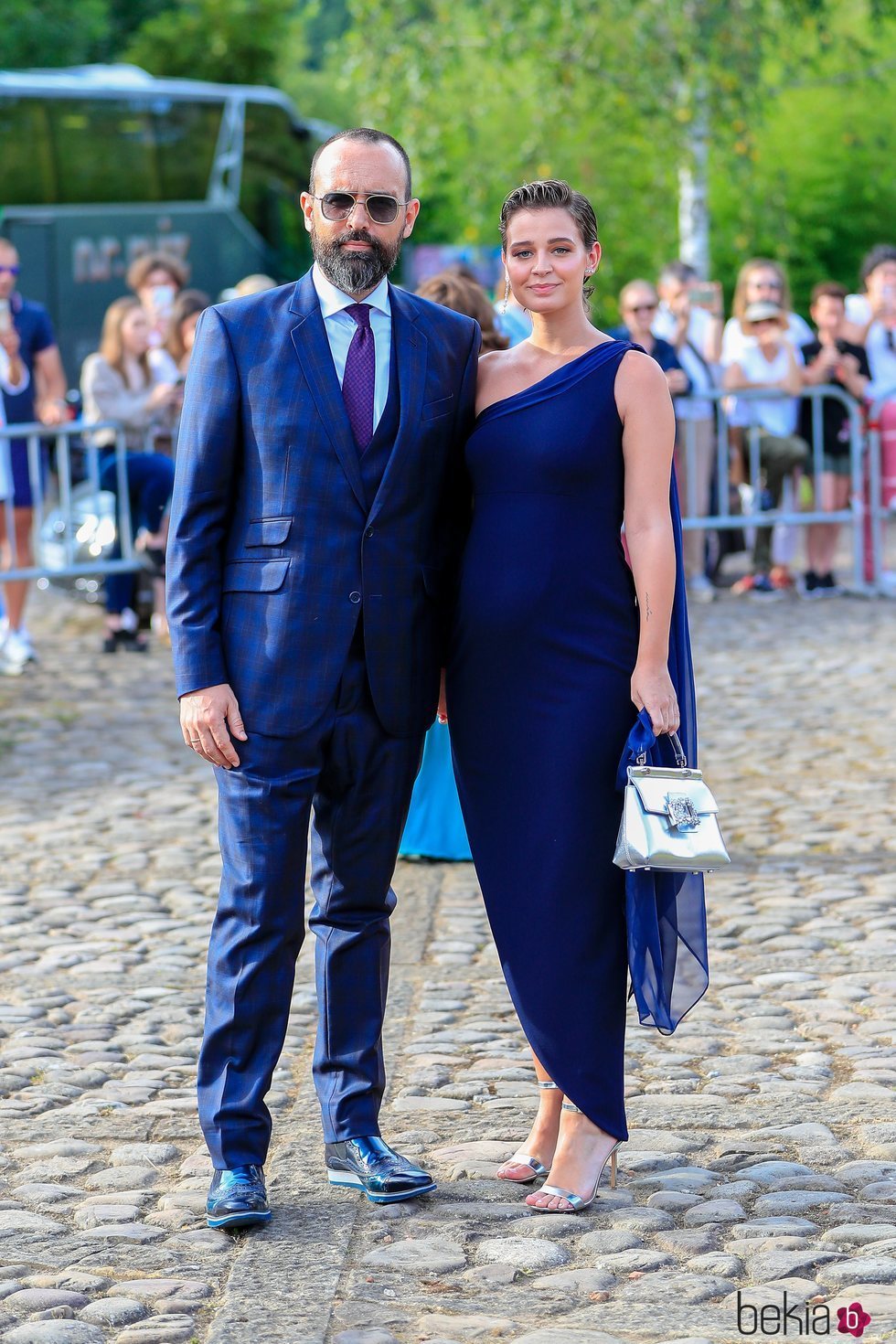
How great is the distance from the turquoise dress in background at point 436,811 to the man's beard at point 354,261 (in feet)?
9.98

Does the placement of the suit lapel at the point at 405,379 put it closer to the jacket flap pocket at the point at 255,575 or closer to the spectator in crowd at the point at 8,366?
the jacket flap pocket at the point at 255,575

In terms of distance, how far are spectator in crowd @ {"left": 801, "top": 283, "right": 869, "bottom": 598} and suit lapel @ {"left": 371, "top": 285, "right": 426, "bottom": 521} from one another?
32.0 feet

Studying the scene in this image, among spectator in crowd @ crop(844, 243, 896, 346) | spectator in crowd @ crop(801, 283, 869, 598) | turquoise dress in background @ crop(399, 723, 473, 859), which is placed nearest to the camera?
turquoise dress in background @ crop(399, 723, 473, 859)

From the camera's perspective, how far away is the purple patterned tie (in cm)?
389

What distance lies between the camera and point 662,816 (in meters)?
3.82

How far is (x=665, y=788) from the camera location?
12.7 feet

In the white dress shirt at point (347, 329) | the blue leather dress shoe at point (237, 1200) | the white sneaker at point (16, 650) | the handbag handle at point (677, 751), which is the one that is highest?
the white dress shirt at point (347, 329)

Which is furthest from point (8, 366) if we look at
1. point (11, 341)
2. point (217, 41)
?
point (217, 41)

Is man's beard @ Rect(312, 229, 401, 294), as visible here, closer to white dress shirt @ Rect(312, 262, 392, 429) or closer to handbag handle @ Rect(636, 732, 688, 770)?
white dress shirt @ Rect(312, 262, 392, 429)

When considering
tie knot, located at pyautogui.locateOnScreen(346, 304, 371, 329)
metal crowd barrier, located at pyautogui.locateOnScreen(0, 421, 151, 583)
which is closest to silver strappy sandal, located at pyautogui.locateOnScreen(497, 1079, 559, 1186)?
tie knot, located at pyautogui.locateOnScreen(346, 304, 371, 329)

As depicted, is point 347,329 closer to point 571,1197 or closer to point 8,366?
point 571,1197

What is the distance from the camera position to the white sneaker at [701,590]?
43.7 ft

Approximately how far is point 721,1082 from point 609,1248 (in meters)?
1.04

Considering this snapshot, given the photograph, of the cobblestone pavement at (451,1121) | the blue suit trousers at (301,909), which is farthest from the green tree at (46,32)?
the blue suit trousers at (301,909)
